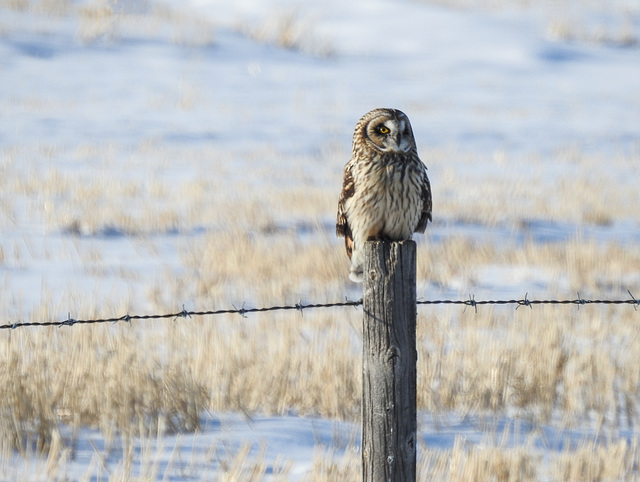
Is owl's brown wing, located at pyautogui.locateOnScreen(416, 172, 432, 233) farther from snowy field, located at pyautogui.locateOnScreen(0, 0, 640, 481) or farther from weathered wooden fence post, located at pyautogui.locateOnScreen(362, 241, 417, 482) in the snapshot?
weathered wooden fence post, located at pyautogui.locateOnScreen(362, 241, 417, 482)

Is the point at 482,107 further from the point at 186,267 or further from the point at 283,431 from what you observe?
the point at 283,431

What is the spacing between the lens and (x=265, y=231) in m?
11.7

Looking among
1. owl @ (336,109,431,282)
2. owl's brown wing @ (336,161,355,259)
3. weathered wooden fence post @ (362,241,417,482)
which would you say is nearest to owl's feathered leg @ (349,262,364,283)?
owl's brown wing @ (336,161,355,259)

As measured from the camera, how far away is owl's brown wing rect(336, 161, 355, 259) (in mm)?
4777

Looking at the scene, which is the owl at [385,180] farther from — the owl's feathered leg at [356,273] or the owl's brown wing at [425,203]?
the owl's feathered leg at [356,273]

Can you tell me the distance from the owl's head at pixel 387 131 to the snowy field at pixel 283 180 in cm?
147

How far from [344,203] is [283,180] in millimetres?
10713

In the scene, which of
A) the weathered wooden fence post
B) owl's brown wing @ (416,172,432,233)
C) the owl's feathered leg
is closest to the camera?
the weathered wooden fence post

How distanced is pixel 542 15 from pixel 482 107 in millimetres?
15650

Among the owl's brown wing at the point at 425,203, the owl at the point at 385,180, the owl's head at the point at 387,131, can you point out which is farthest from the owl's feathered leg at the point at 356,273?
the owl's head at the point at 387,131

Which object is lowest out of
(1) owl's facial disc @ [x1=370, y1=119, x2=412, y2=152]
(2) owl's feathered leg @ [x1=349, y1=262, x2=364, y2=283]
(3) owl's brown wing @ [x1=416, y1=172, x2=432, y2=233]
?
(2) owl's feathered leg @ [x1=349, y1=262, x2=364, y2=283]

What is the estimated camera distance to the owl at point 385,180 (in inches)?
177

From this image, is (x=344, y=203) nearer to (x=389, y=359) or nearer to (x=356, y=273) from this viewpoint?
(x=356, y=273)

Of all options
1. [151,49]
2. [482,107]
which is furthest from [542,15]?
[151,49]
